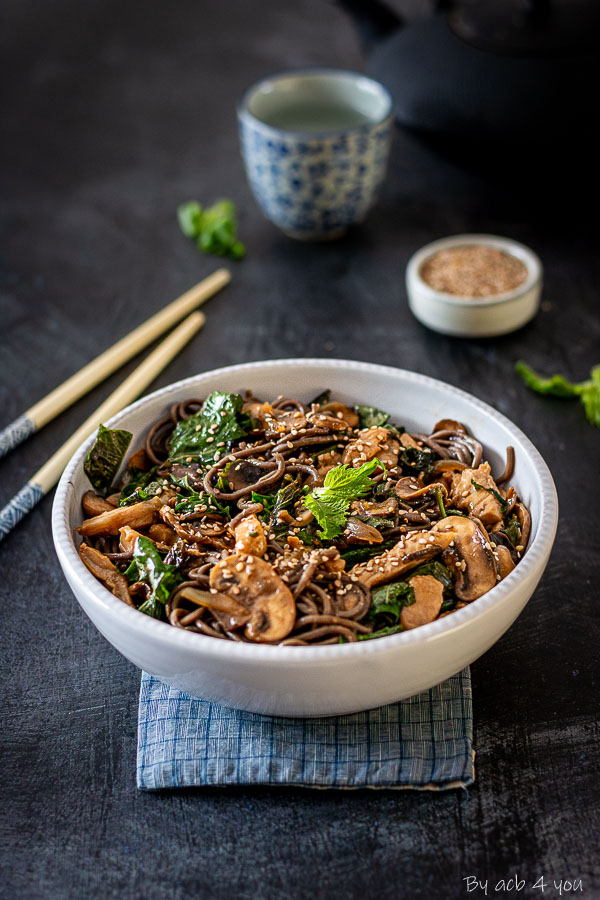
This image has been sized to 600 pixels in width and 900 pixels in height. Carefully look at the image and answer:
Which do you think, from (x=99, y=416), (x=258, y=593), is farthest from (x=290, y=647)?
(x=99, y=416)

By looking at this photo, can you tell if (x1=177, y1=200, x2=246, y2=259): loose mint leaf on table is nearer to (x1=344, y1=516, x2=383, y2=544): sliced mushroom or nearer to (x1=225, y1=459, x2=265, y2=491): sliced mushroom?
(x1=225, y1=459, x2=265, y2=491): sliced mushroom

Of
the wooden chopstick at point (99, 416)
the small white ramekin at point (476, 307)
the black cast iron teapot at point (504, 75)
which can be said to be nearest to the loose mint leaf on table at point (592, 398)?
the small white ramekin at point (476, 307)

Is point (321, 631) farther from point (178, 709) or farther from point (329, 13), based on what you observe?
point (329, 13)

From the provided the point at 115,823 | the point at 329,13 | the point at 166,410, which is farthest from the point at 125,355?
the point at 329,13

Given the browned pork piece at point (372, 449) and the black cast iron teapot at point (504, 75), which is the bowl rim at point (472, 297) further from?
the browned pork piece at point (372, 449)

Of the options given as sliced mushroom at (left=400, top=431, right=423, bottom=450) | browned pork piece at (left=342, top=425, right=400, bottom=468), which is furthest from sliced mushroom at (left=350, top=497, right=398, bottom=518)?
sliced mushroom at (left=400, top=431, right=423, bottom=450)
